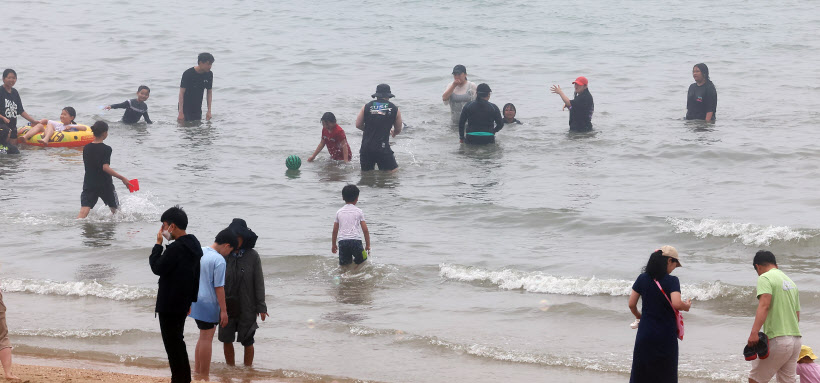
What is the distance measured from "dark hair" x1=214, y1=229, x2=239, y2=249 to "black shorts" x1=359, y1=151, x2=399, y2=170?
8.12m

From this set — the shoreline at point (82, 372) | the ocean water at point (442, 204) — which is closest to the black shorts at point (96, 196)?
the ocean water at point (442, 204)

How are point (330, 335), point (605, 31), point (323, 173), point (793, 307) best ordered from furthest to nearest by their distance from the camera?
1. point (605, 31)
2. point (323, 173)
3. point (330, 335)
4. point (793, 307)

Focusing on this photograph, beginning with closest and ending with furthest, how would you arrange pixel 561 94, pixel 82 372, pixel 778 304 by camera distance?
1. pixel 778 304
2. pixel 82 372
3. pixel 561 94

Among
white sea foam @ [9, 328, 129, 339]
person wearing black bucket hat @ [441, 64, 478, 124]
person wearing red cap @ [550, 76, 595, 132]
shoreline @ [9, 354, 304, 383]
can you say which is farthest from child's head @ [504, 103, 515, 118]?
shoreline @ [9, 354, 304, 383]

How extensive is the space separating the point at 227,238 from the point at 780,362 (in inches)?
164

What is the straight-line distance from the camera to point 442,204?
14.5 m

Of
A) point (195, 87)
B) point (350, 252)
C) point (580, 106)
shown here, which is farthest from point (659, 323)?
point (195, 87)

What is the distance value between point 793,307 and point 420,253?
5711mm

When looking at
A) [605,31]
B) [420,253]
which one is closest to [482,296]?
[420,253]

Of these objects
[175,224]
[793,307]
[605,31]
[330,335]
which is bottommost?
[330,335]

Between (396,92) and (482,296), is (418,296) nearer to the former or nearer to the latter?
(482,296)

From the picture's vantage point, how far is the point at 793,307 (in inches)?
280

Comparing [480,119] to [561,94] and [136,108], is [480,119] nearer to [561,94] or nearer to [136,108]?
[561,94]

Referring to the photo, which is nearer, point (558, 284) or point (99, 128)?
point (558, 284)
